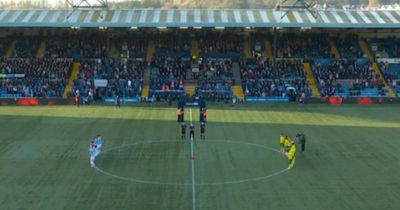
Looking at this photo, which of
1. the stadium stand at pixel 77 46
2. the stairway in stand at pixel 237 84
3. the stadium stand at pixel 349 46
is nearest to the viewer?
the stairway in stand at pixel 237 84

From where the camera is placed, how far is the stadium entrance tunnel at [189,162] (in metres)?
26.3

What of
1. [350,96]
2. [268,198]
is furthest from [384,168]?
[350,96]

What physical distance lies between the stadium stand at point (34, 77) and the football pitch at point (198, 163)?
8.15m

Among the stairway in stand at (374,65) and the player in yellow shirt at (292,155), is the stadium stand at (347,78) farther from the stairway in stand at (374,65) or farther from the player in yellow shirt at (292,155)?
the player in yellow shirt at (292,155)

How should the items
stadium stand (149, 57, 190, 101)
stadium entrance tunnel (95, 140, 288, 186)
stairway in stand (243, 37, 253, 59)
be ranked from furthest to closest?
stairway in stand (243, 37, 253, 59) → stadium stand (149, 57, 190, 101) → stadium entrance tunnel (95, 140, 288, 186)

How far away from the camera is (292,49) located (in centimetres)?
6212

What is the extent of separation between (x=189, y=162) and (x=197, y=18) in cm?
3066

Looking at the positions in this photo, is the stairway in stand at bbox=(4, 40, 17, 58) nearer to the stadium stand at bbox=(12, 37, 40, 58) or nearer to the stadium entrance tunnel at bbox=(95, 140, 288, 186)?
the stadium stand at bbox=(12, 37, 40, 58)

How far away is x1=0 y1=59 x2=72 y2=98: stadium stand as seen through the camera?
53.2 metres

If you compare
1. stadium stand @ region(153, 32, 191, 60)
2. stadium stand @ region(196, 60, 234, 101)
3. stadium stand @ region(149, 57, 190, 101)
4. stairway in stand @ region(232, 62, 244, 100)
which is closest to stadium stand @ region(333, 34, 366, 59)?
stairway in stand @ region(232, 62, 244, 100)

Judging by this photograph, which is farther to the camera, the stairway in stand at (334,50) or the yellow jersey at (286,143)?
the stairway in stand at (334,50)

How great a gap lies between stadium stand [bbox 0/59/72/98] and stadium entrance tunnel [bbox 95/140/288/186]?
23.1 metres

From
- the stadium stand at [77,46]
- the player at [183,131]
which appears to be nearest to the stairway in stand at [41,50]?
the stadium stand at [77,46]

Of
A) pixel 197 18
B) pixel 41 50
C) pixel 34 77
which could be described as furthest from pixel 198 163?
pixel 41 50
